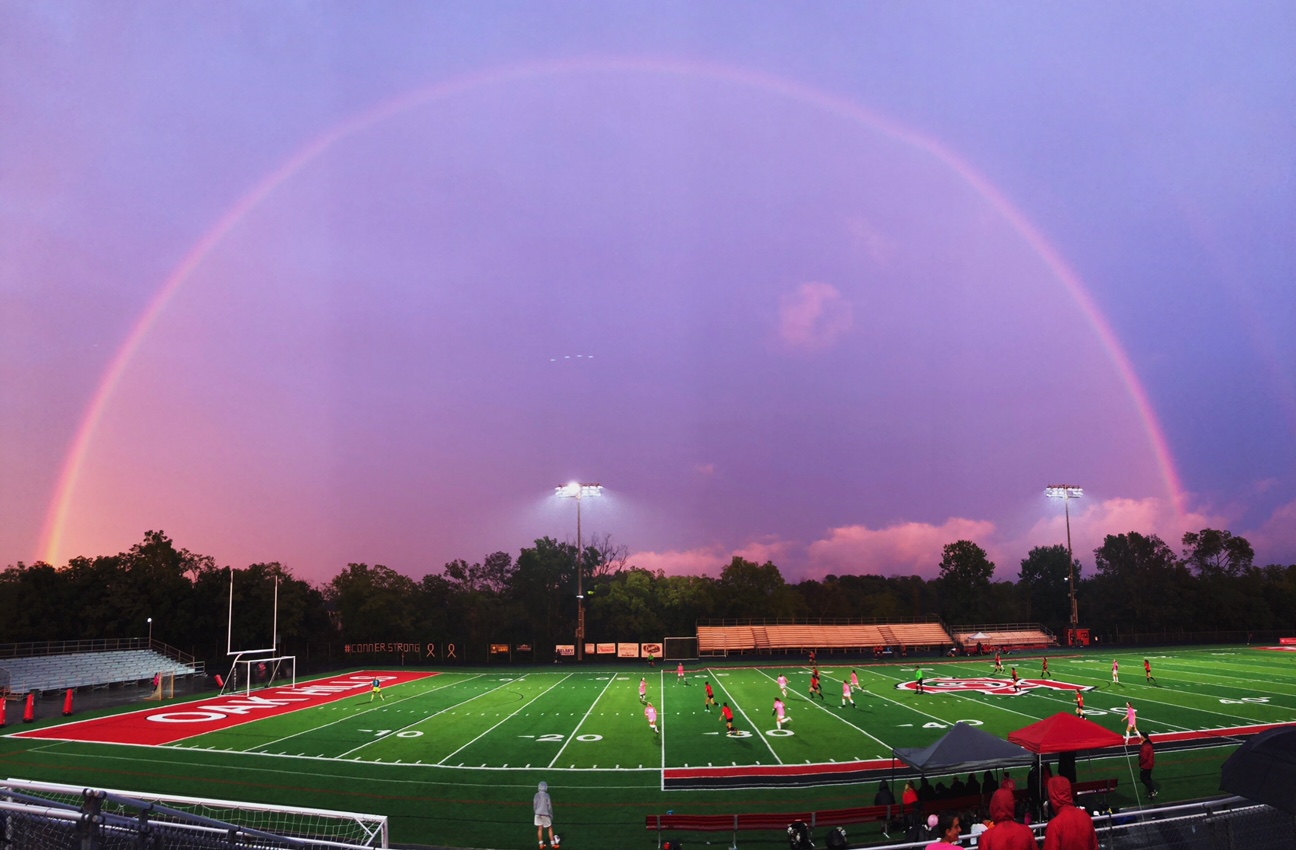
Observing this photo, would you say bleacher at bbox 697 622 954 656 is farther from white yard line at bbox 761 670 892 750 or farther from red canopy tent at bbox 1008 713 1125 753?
red canopy tent at bbox 1008 713 1125 753

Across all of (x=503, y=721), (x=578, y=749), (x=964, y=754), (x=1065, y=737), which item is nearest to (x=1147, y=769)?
(x=1065, y=737)

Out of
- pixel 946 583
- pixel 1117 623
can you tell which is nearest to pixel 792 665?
pixel 1117 623

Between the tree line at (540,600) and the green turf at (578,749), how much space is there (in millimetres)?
35468

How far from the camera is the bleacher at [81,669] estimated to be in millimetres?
44250

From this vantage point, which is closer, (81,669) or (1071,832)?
(1071,832)

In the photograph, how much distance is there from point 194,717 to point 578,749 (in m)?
19.3

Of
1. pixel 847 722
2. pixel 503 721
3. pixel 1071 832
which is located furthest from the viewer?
pixel 503 721

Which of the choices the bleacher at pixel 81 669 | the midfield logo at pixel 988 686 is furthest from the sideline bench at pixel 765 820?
the bleacher at pixel 81 669

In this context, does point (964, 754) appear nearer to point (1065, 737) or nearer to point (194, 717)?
point (1065, 737)

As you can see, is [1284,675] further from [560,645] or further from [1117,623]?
[1117,623]

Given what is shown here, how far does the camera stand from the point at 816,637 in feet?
260

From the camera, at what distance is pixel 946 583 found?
407 ft

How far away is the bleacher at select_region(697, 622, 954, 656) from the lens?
75.8 m

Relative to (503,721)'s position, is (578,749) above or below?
above
